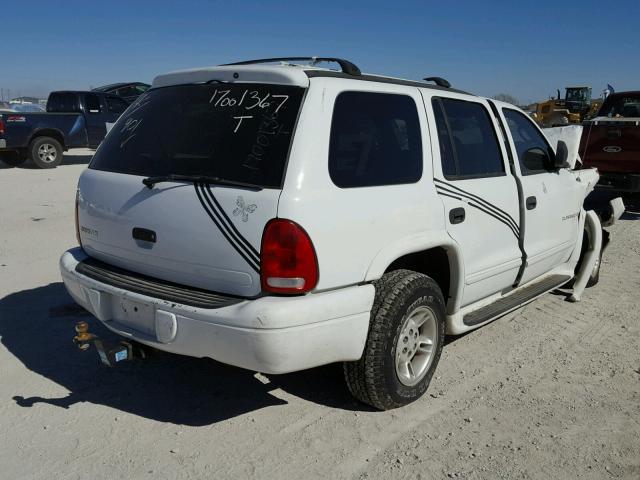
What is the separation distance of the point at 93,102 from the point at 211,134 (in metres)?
14.4

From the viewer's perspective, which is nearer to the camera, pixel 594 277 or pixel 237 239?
pixel 237 239

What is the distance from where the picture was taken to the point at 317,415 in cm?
340

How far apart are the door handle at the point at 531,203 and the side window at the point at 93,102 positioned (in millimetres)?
14068

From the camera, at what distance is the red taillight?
2738mm

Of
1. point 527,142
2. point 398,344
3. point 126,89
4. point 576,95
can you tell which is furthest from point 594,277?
point 576,95

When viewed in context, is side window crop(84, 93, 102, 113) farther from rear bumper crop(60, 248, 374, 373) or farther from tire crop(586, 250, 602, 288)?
rear bumper crop(60, 248, 374, 373)

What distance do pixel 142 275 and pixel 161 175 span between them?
1.77 feet

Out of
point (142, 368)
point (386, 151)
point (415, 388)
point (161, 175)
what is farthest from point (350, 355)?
point (142, 368)

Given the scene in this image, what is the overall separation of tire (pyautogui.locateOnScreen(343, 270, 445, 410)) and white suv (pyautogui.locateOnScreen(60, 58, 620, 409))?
1 centimetres

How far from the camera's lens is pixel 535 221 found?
4465 millimetres

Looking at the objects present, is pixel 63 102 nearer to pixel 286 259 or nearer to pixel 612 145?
pixel 612 145

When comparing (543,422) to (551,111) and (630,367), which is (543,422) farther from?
(551,111)

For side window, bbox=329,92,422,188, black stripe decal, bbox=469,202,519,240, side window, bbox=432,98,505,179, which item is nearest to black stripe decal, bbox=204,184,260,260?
side window, bbox=329,92,422,188

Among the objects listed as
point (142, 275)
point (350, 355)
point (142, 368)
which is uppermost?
point (142, 275)
